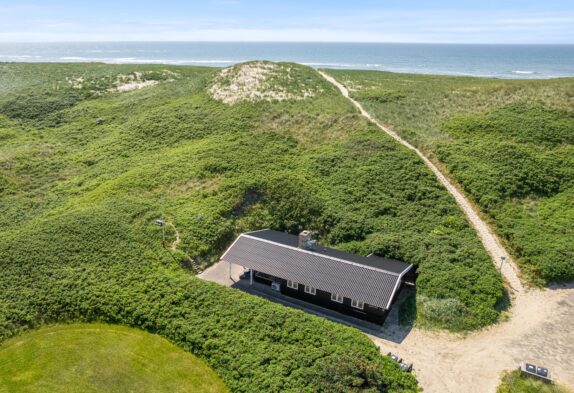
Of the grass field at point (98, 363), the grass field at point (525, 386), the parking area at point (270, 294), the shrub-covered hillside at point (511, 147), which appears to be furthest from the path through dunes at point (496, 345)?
the grass field at point (98, 363)

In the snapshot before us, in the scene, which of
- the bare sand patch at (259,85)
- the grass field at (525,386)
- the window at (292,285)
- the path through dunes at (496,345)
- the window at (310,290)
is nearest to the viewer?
the grass field at (525,386)

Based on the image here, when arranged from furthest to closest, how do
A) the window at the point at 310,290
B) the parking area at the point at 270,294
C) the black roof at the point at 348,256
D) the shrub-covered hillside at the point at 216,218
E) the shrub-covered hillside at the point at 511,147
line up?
the shrub-covered hillside at the point at 511,147
the black roof at the point at 348,256
the window at the point at 310,290
the parking area at the point at 270,294
the shrub-covered hillside at the point at 216,218

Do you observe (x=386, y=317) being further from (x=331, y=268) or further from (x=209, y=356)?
(x=209, y=356)

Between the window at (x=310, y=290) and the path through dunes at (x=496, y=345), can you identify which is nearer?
the path through dunes at (x=496, y=345)

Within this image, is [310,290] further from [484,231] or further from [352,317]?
[484,231]

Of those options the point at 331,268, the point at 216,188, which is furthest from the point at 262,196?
the point at 331,268

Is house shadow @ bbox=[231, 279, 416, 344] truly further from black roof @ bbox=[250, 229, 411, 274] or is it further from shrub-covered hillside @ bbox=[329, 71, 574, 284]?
shrub-covered hillside @ bbox=[329, 71, 574, 284]

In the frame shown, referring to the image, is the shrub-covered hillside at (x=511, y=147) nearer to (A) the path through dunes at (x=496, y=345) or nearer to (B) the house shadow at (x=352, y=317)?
(A) the path through dunes at (x=496, y=345)
